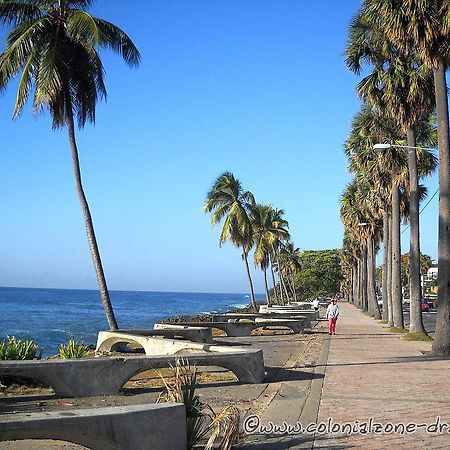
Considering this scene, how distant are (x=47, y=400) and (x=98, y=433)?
17.9 ft

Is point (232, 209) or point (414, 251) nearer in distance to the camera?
point (414, 251)

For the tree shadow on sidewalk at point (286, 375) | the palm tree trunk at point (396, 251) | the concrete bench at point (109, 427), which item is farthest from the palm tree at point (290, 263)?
the concrete bench at point (109, 427)

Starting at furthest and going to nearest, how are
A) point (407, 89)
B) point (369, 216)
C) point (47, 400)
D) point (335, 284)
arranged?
point (335, 284) < point (369, 216) < point (407, 89) < point (47, 400)

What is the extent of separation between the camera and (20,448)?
24.7 ft

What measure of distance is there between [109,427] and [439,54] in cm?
1599

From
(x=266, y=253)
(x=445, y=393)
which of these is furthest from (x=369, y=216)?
(x=445, y=393)

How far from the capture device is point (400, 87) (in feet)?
73.4

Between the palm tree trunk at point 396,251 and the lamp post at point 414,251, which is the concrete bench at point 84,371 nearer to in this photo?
the lamp post at point 414,251

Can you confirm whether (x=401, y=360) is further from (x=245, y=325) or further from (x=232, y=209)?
(x=232, y=209)

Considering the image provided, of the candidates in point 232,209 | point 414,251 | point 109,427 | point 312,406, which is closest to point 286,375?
point 312,406

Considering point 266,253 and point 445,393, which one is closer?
point 445,393

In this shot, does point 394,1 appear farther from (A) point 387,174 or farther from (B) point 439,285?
(A) point 387,174

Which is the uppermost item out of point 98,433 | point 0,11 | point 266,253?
point 0,11

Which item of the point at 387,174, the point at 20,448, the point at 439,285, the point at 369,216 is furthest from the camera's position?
the point at 369,216
